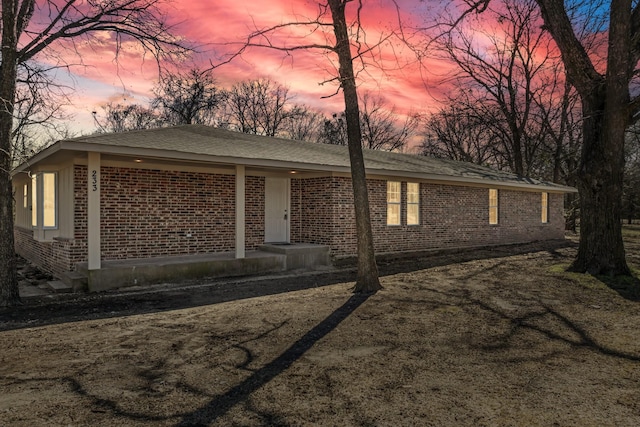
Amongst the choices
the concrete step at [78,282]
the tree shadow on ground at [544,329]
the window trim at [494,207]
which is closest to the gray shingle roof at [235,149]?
the window trim at [494,207]

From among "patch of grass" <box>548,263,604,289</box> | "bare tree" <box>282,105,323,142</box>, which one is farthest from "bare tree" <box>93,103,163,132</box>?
"patch of grass" <box>548,263,604,289</box>

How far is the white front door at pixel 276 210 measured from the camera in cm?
Result: 1316

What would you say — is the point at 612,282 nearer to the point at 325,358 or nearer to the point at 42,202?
the point at 325,358

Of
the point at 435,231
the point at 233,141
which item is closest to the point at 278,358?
the point at 233,141

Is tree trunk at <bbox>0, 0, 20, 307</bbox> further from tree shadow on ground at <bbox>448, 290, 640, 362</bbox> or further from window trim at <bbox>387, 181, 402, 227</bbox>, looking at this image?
window trim at <bbox>387, 181, 402, 227</bbox>

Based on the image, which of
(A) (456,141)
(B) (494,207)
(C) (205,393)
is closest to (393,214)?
(B) (494,207)

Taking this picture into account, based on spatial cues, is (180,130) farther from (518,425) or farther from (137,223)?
(518,425)

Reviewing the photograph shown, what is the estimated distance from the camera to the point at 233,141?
1305 cm

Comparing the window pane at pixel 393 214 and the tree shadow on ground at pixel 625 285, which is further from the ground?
the window pane at pixel 393 214

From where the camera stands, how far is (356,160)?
8750 mm

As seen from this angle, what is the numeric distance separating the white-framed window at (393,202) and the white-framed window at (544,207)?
1024cm

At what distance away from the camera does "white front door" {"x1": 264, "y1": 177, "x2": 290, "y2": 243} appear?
13164 mm

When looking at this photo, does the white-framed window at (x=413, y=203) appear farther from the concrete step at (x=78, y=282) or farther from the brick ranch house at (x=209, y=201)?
the concrete step at (x=78, y=282)

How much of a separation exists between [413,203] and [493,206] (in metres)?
5.15
